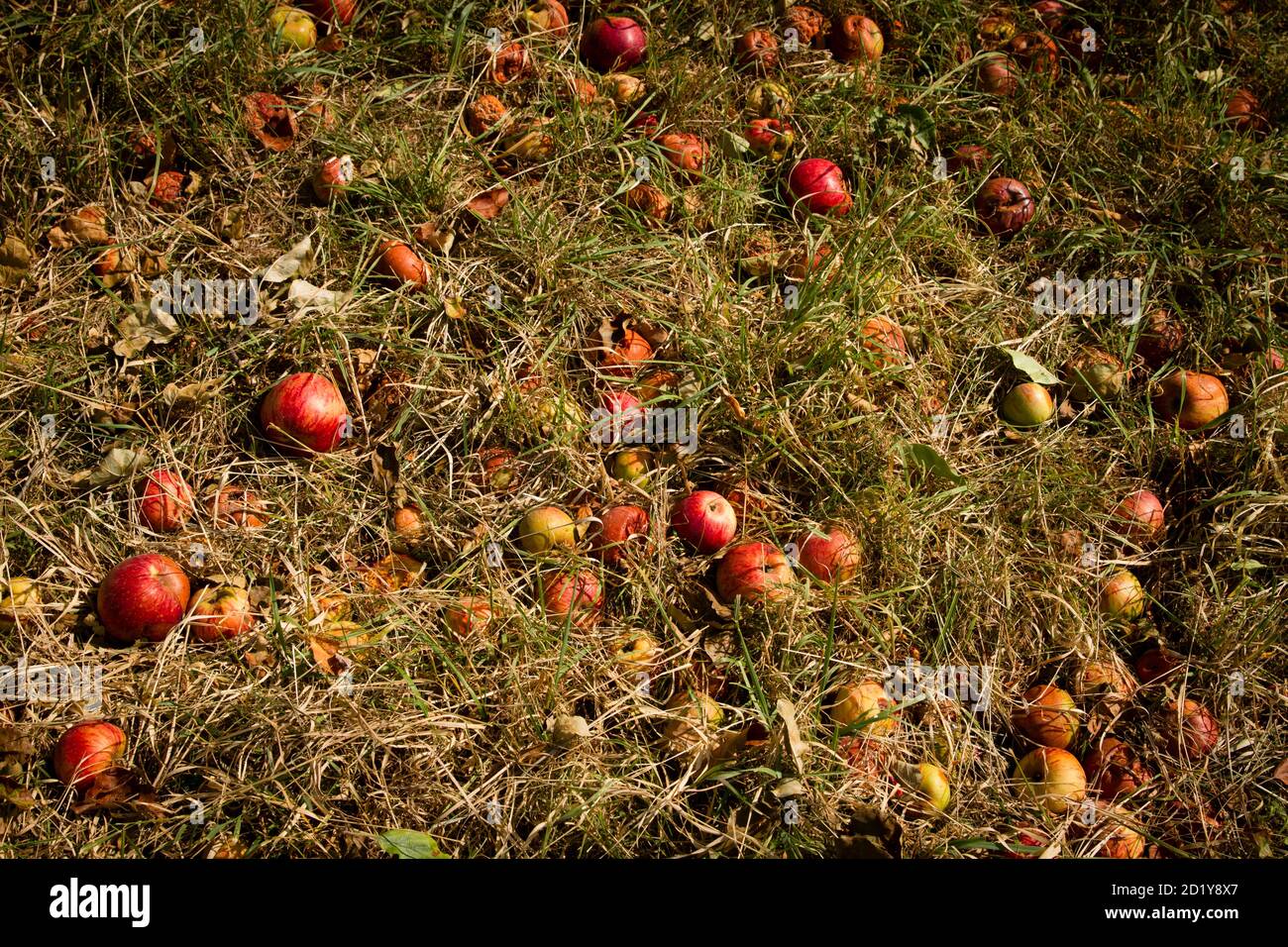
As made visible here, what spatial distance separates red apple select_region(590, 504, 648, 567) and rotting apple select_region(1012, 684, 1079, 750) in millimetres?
1210

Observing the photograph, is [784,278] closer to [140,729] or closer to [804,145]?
[804,145]

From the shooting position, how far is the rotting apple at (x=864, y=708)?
8.75ft

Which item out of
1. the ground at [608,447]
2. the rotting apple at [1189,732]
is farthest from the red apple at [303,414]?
the rotting apple at [1189,732]

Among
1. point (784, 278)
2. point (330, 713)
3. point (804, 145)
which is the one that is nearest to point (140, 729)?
point (330, 713)

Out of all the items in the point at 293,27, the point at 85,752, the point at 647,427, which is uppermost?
the point at 293,27

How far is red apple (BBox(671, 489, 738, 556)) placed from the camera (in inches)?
114

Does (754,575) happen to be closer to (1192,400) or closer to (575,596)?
(575,596)

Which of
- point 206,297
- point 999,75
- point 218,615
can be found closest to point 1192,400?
point 999,75

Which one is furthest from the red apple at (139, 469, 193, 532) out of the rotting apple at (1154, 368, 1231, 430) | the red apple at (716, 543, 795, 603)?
the rotting apple at (1154, 368, 1231, 430)

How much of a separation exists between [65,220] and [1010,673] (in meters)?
3.36

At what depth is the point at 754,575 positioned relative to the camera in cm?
281
